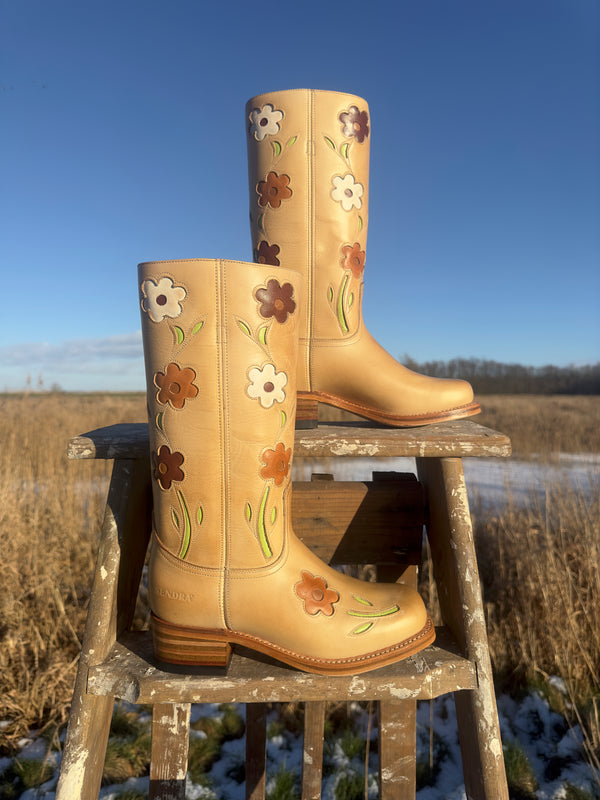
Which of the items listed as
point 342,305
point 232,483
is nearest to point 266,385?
point 232,483

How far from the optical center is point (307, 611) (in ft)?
3.21

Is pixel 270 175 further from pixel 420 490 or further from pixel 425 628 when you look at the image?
pixel 425 628

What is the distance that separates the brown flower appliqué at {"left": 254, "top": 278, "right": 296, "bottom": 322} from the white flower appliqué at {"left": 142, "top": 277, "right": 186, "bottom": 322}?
0.47ft

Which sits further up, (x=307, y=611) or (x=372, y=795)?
(x=307, y=611)

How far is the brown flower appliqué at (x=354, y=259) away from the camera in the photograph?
127cm

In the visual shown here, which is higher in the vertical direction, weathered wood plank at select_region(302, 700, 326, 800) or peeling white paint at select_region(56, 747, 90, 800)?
peeling white paint at select_region(56, 747, 90, 800)

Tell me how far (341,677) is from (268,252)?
0.94 m

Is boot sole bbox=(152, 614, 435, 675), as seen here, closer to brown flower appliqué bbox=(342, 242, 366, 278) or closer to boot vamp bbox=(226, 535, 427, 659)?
boot vamp bbox=(226, 535, 427, 659)

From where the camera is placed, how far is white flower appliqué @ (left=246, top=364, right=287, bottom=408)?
0.96 meters

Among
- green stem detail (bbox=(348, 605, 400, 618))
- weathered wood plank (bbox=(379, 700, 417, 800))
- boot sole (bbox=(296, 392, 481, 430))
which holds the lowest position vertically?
weathered wood plank (bbox=(379, 700, 417, 800))

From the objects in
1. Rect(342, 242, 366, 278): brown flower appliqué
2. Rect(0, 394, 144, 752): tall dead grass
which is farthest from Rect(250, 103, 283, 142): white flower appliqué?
Rect(0, 394, 144, 752): tall dead grass

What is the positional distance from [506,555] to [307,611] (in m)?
2.65

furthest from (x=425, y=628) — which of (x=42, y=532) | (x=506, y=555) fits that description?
(x=42, y=532)

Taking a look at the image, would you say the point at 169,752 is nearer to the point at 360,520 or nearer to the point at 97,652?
the point at 97,652
